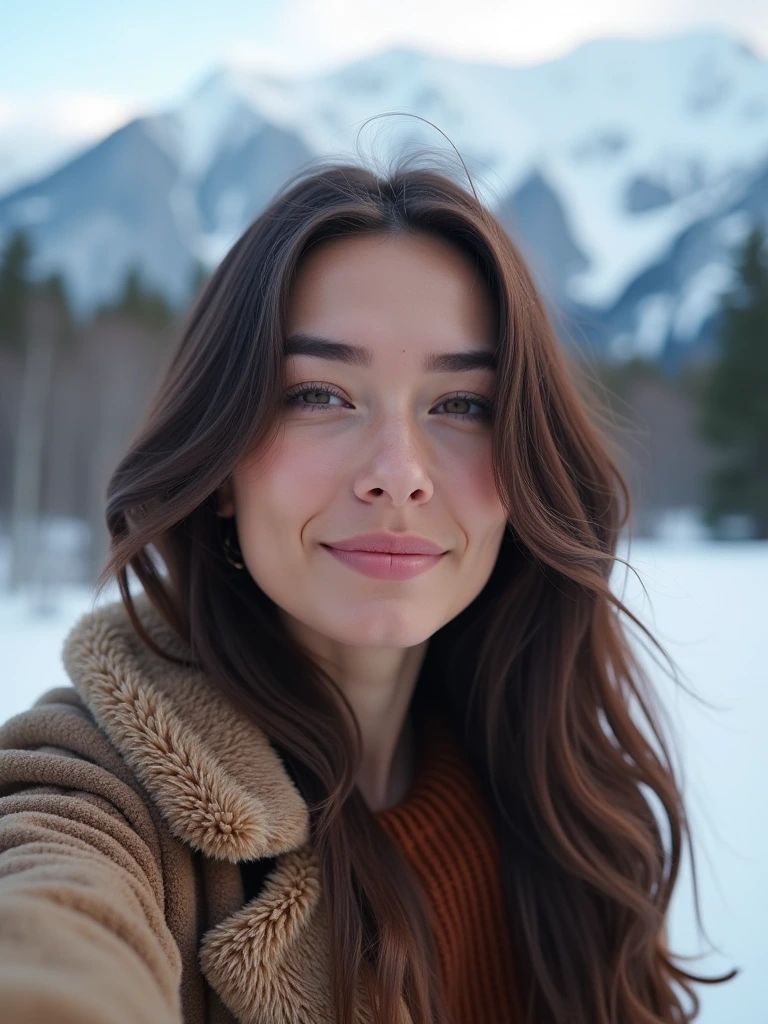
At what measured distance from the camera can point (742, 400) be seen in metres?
12.3

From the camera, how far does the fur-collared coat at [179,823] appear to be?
2.98 ft

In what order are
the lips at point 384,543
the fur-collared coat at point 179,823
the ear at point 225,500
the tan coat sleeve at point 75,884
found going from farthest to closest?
the ear at point 225,500, the lips at point 384,543, the fur-collared coat at point 179,823, the tan coat sleeve at point 75,884

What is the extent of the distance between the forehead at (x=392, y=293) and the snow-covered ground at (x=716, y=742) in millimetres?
577

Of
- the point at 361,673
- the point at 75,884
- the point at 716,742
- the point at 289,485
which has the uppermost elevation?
the point at 289,485

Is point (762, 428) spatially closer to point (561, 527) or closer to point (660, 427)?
point (660, 427)

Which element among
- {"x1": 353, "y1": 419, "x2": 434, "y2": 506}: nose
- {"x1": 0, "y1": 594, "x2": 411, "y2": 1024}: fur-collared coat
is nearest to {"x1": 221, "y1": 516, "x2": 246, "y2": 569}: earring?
{"x1": 0, "y1": 594, "x2": 411, "y2": 1024}: fur-collared coat

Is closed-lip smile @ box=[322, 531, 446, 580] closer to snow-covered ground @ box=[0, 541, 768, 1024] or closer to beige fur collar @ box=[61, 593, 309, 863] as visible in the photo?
beige fur collar @ box=[61, 593, 309, 863]

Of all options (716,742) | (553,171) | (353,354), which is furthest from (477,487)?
(553,171)

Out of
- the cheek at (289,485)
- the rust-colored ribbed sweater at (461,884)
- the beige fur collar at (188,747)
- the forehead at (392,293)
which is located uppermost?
the forehead at (392,293)

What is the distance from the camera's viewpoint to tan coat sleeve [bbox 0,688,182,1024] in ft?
1.84

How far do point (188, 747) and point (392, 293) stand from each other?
78cm

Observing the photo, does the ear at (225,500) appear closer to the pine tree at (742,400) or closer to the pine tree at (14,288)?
the pine tree at (14,288)

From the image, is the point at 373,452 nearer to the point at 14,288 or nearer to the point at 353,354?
the point at 353,354

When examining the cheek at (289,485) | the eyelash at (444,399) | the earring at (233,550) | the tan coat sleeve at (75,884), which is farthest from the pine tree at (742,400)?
the tan coat sleeve at (75,884)
